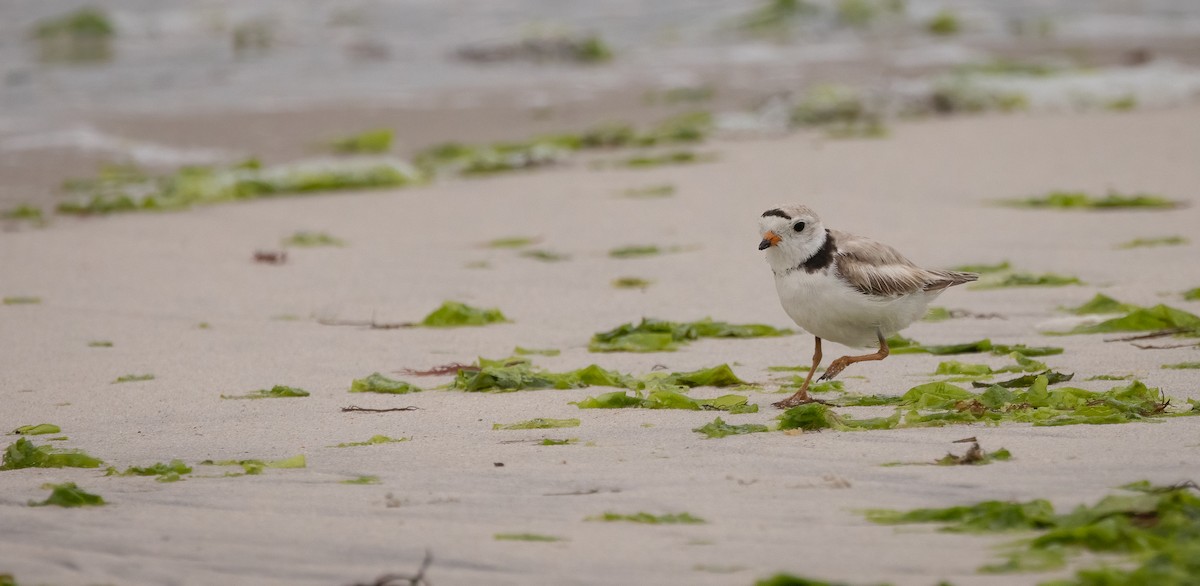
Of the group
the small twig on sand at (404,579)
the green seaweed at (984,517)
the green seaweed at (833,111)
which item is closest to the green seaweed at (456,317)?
the green seaweed at (984,517)

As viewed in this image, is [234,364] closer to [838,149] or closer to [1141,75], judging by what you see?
[838,149]

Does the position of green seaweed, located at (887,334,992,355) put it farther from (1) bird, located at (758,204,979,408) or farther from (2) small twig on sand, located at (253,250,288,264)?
(2) small twig on sand, located at (253,250,288,264)

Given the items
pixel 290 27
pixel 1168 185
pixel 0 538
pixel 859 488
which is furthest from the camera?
pixel 290 27

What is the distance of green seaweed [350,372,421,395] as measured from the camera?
5512 millimetres

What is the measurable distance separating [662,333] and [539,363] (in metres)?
0.66

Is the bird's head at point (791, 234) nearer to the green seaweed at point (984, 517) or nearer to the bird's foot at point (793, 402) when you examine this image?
the bird's foot at point (793, 402)

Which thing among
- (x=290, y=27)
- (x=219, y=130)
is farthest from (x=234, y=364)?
(x=290, y=27)

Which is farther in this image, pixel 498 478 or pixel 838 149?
pixel 838 149

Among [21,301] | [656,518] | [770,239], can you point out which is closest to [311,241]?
[21,301]

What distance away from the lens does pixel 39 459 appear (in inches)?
176

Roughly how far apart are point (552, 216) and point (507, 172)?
2.24 meters

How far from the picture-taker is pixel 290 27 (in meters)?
26.9

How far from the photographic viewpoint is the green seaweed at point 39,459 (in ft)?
14.6

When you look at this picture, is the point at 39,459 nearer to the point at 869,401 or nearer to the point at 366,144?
the point at 869,401
